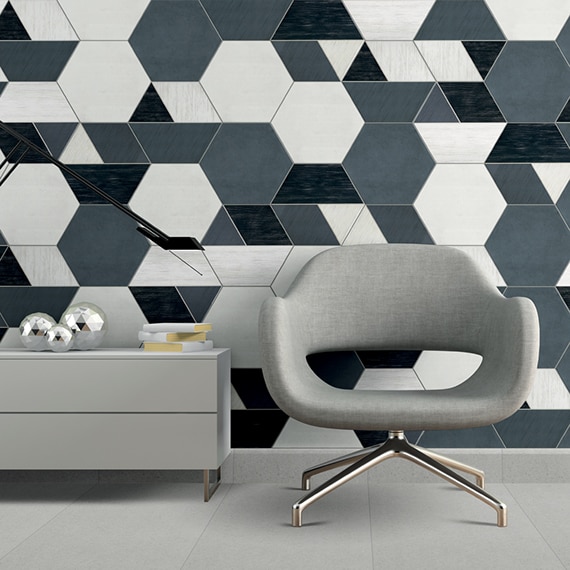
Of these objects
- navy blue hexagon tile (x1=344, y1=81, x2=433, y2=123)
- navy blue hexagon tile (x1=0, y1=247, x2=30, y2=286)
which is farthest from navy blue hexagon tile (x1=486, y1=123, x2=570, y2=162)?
navy blue hexagon tile (x1=0, y1=247, x2=30, y2=286)

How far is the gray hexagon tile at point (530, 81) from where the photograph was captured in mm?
2826

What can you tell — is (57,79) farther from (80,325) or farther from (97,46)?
(80,325)

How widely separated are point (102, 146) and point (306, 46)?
0.90 metres

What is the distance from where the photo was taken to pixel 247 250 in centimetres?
286

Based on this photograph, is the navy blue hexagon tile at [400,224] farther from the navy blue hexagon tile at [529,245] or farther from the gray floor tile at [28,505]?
the gray floor tile at [28,505]

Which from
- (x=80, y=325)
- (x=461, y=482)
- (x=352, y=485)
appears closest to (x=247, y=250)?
(x=80, y=325)

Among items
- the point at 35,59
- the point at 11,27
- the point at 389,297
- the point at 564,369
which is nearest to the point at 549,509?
the point at 564,369

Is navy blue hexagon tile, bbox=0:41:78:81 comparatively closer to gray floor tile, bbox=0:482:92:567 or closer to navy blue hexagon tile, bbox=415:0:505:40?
navy blue hexagon tile, bbox=415:0:505:40

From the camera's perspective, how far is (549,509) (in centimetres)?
238

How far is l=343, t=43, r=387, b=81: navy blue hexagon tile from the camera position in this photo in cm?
285

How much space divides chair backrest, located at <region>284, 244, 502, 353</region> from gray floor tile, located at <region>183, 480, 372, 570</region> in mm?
540

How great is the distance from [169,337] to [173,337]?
0.05 feet

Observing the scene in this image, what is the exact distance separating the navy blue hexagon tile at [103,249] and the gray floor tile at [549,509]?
5.52 feet

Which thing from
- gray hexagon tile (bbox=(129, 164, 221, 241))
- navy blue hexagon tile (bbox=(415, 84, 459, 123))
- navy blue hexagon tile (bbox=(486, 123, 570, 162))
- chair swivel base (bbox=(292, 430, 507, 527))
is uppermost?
navy blue hexagon tile (bbox=(415, 84, 459, 123))
